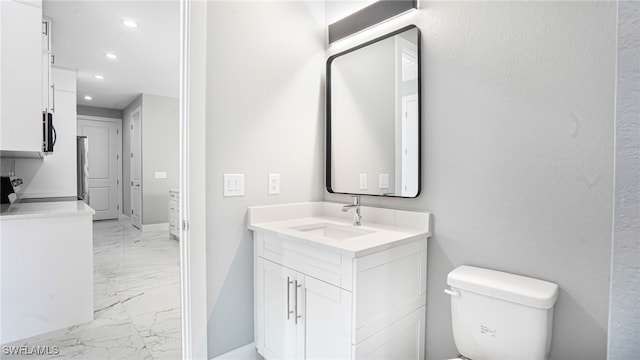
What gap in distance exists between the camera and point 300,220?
197 cm

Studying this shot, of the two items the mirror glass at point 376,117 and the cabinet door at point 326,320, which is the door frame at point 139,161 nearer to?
the mirror glass at point 376,117

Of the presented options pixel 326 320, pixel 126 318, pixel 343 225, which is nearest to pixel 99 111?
pixel 126 318

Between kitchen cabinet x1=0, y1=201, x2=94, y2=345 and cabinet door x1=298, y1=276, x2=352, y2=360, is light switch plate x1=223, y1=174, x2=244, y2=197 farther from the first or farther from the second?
kitchen cabinet x1=0, y1=201, x2=94, y2=345

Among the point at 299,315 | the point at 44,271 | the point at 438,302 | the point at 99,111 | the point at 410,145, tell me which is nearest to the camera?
the point at 299,315

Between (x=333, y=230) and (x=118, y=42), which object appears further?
(x=118, y=42)

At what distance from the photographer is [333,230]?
1847 millimetres

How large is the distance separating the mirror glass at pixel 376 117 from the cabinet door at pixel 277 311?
2.37ft

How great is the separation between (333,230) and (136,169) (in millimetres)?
5846

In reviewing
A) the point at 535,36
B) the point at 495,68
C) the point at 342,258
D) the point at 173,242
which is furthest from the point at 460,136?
the point at 173,242

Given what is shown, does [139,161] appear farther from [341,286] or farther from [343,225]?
[341,286]

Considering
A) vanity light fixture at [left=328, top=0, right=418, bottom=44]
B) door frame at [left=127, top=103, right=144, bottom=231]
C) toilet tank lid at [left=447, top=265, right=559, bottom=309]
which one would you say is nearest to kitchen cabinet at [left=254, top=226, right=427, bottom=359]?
toilet tank lid at [left=447, top=265, right=559, bottom=309]

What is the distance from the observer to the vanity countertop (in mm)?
1334

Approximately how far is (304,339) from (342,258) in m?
0.49

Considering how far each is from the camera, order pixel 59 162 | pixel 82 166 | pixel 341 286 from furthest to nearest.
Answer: pixel 82 166
pixel 59 162
pixel 341 286
